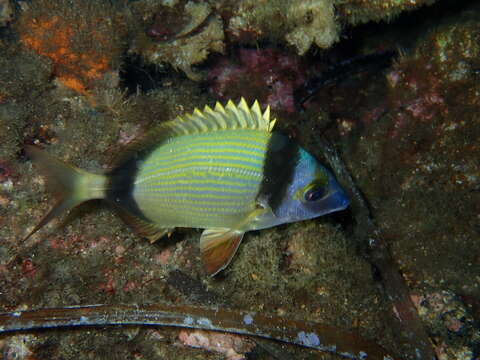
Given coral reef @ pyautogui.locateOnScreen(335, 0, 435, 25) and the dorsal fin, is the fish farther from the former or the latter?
coral reef @ pyautogui.locateOnScreen(335, 0, 435, 25)

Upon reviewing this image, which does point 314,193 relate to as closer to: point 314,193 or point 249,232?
point 314,193

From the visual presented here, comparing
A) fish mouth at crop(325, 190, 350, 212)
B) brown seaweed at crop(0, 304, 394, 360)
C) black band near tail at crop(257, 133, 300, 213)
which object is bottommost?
brown seaweed at crop(0, 304, 394, 360)

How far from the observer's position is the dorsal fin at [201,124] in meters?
2.70

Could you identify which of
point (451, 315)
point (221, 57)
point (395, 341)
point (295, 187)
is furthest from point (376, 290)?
point (221, 57)

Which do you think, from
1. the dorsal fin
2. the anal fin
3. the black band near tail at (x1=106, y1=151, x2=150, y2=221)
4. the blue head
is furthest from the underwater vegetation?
the blue head

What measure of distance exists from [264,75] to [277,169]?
9.76ft

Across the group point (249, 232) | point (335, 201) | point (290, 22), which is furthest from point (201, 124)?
point (290, 22)

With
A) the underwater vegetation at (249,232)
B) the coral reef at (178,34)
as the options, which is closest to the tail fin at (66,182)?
the underwater vegetation at (249,232)

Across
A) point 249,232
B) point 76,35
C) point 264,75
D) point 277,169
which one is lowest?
point 249,232

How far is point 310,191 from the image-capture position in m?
2.52

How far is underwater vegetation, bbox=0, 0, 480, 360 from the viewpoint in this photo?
297 centimetres

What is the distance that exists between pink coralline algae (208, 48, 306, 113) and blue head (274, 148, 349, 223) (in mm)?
2553

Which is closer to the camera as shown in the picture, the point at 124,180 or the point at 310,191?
the point at 310,191

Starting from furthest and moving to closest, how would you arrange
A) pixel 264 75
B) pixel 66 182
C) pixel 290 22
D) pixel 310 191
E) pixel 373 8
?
pixel 264 75, pixel 290 22, pixel 373 8, pixel 66 182, pixel 310 191
